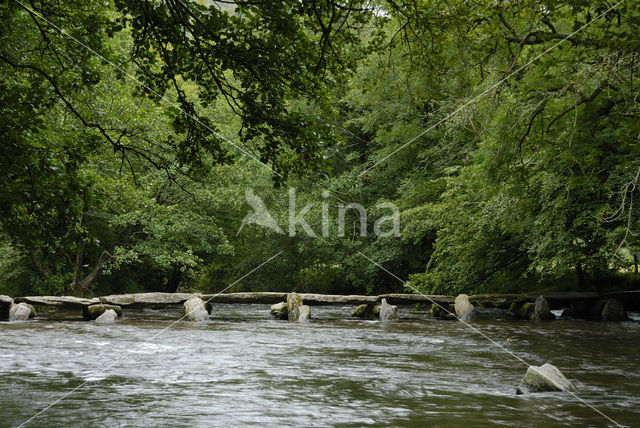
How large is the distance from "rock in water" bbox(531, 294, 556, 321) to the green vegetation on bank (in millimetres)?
818

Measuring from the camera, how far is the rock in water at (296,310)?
16.6 metres

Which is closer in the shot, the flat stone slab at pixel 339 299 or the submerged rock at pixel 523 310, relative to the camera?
the submerged rock at pixel 523 310

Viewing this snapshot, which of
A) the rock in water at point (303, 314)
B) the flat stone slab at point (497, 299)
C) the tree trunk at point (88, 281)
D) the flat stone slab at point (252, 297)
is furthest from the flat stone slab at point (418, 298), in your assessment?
the tree trunk at point (88, 281)

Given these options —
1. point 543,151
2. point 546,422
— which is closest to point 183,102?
point 546,422

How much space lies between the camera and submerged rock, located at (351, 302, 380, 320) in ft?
57.5

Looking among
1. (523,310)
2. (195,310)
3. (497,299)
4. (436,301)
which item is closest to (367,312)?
(436,301)

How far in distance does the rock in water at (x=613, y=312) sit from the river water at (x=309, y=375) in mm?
1865

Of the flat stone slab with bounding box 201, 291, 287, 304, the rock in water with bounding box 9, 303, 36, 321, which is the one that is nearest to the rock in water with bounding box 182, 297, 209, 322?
the flat stone slab with bounding box 201, 291, 287, 304

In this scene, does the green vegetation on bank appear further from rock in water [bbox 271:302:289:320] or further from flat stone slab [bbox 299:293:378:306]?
rock in water [bbox 271:302:289:320]

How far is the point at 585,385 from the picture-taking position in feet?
23.8

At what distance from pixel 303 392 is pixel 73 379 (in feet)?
10.4

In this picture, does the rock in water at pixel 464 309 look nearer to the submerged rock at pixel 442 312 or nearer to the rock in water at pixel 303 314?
the submerged rock at pixel 442 312

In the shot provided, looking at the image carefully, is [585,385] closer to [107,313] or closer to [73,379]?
[73,379]

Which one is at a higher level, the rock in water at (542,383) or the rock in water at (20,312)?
the rock in water at (20,312)
